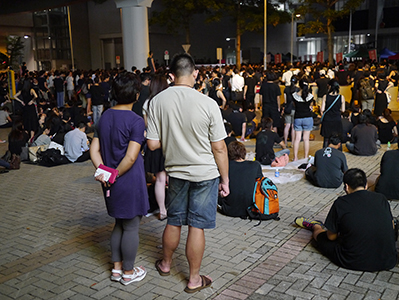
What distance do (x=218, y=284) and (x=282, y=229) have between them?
1.76 metres

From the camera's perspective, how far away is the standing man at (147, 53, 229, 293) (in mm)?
3729

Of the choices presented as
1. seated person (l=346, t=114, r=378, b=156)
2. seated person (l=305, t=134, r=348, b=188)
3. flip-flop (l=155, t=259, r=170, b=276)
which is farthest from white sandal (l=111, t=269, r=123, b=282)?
seated person (l=346, t=114, r=378, b=156)

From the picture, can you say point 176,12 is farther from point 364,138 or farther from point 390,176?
point 390,176

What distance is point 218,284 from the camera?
415 centimetres

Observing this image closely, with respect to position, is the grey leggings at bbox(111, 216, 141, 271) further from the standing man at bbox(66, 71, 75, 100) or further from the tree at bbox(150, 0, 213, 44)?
the tree at bbox(150, 0, 213, 44)

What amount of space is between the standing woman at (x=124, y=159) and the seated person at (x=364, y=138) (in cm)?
695

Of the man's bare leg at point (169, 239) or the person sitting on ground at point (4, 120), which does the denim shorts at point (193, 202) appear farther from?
the person sitting on ground at point (4, 120)

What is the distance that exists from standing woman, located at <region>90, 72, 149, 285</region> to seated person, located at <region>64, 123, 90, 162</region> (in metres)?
6.23

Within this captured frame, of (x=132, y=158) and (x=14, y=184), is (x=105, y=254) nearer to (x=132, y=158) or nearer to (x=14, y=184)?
(x=132, y=158)

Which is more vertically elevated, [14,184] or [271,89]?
[271,89]

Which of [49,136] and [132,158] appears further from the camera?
[49,136]

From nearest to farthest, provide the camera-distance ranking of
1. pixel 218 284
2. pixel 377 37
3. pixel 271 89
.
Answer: pixel 218 284, pixel 271 89, pixel 377 37

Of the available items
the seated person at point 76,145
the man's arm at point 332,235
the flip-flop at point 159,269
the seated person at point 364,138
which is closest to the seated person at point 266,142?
the seated person at point 364,138

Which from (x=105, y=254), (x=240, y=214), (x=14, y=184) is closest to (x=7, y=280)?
(x=105, y=254)
